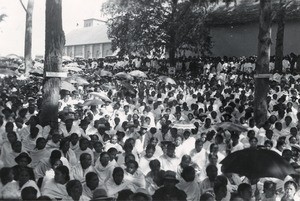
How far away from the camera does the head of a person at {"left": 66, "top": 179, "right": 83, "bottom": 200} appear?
19.4 ft

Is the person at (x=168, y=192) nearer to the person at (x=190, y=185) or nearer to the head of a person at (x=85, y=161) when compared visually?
the person at (x=190, y=185)

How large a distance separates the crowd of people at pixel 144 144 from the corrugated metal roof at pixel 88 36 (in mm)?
30769

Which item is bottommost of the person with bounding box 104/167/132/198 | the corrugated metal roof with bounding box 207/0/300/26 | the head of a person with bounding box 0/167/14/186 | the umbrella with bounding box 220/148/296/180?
the person with bounding box 104/167/132/198

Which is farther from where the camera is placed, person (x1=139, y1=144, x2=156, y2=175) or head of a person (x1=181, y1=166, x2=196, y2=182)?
person (x1=139, y1=144, x2=156, y2=175)

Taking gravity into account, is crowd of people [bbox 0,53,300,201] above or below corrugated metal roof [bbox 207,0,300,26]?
below

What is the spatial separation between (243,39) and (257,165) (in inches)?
794

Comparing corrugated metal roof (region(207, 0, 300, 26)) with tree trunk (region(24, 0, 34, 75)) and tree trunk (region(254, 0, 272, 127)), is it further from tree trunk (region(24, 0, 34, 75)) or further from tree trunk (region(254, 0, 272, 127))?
tree trunk (region(254, 0, 272, 127))

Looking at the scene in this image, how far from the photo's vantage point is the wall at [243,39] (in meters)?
22.3

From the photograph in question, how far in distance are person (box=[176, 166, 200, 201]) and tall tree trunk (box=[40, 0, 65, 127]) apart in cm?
371

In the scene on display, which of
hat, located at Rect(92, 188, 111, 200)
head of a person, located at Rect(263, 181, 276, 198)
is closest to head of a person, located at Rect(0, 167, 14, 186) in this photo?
hat, located at Rect(92, 188, 111, 200)

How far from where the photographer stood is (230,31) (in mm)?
25672

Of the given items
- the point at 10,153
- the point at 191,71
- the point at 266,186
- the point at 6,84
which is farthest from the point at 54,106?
the point at 191,71

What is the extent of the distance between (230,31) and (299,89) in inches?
451

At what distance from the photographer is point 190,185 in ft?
22.4
